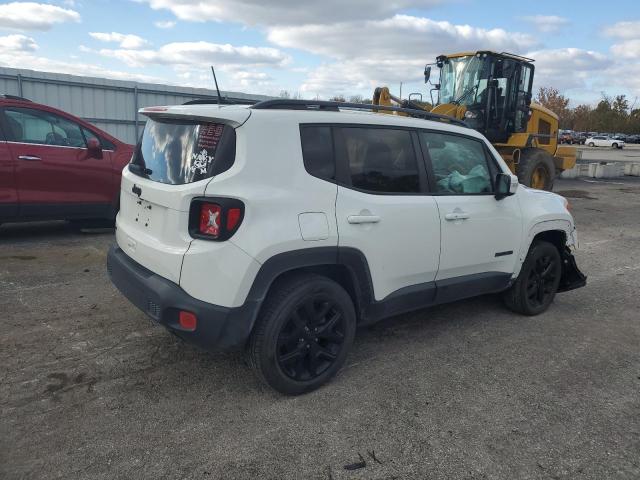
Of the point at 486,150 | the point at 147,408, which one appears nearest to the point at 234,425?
the point at 147,408

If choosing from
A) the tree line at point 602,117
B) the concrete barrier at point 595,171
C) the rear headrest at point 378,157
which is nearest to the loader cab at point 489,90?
the rear headrest at point 378,157

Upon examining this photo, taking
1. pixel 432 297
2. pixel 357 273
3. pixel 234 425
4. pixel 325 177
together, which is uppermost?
pixel 325 177

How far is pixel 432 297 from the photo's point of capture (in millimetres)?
3922

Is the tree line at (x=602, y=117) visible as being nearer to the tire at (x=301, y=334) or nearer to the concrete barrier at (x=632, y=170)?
the concrete barrier at (x=632, y=170)

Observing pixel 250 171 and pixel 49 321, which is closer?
pixel 250 171

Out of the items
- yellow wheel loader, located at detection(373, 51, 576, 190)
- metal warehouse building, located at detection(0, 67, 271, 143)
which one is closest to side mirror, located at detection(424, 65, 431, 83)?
yellow wheel loader, located at detection(373, 51, 576, 190)

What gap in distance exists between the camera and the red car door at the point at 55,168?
20.8ft

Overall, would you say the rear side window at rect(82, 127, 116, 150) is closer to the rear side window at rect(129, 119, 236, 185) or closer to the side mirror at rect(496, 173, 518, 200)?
the rear side window at rect(129, 119, 236, 185)

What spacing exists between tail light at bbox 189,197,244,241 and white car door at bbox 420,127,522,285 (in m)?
1.64

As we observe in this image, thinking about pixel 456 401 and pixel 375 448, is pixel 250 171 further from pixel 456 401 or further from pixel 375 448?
pixel 456 401

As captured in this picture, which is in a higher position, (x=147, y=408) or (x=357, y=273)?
(x=357, y=273)

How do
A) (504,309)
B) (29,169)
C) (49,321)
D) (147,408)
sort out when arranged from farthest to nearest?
(29,169) < (504,309) < (49,321) < (147,408)

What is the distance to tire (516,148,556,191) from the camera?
12531mm

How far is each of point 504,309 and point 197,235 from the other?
10.9ft
